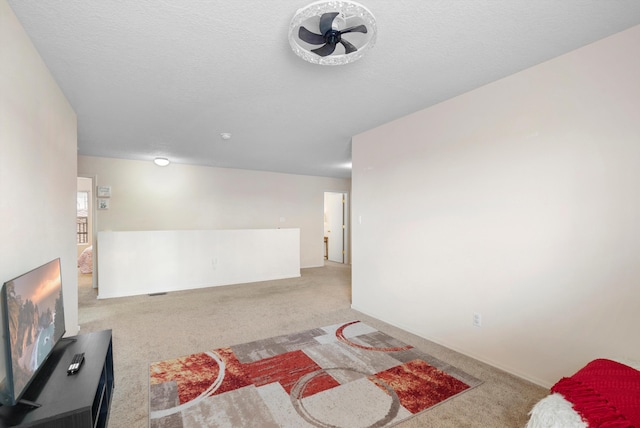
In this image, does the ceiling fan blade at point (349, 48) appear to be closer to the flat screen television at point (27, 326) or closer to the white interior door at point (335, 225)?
the flat screen television at point (27, 326)

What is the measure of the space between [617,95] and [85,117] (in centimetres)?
481

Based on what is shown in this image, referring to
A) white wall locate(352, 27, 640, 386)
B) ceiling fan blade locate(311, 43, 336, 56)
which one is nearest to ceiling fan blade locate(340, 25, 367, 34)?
ceiling fan blade locate(311, 43, 336, 56)

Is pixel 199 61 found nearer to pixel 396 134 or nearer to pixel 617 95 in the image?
pixel 396 134

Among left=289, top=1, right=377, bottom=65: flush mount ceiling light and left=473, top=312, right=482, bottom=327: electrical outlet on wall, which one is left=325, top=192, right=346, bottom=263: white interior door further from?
left=289, top=1, right=377, bottom=65: flush mount ceiling light

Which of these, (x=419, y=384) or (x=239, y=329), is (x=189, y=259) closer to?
(x=239, y=329)

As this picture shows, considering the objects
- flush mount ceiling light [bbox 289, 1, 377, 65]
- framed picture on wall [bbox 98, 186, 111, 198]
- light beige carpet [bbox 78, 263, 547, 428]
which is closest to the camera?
flush mount ceiling light [bbox 289, 1, 377, 65]

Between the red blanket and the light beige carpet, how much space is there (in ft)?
2.01

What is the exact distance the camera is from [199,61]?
86.3 inches

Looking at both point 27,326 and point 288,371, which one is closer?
point 27,326

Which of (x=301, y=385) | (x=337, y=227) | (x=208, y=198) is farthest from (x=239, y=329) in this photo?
(x=337, y=227)

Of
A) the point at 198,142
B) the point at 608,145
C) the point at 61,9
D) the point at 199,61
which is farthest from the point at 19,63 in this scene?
the point at 608,145

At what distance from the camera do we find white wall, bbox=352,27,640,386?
1.97m

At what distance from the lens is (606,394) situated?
4.43ft

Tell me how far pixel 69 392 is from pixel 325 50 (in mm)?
2271
